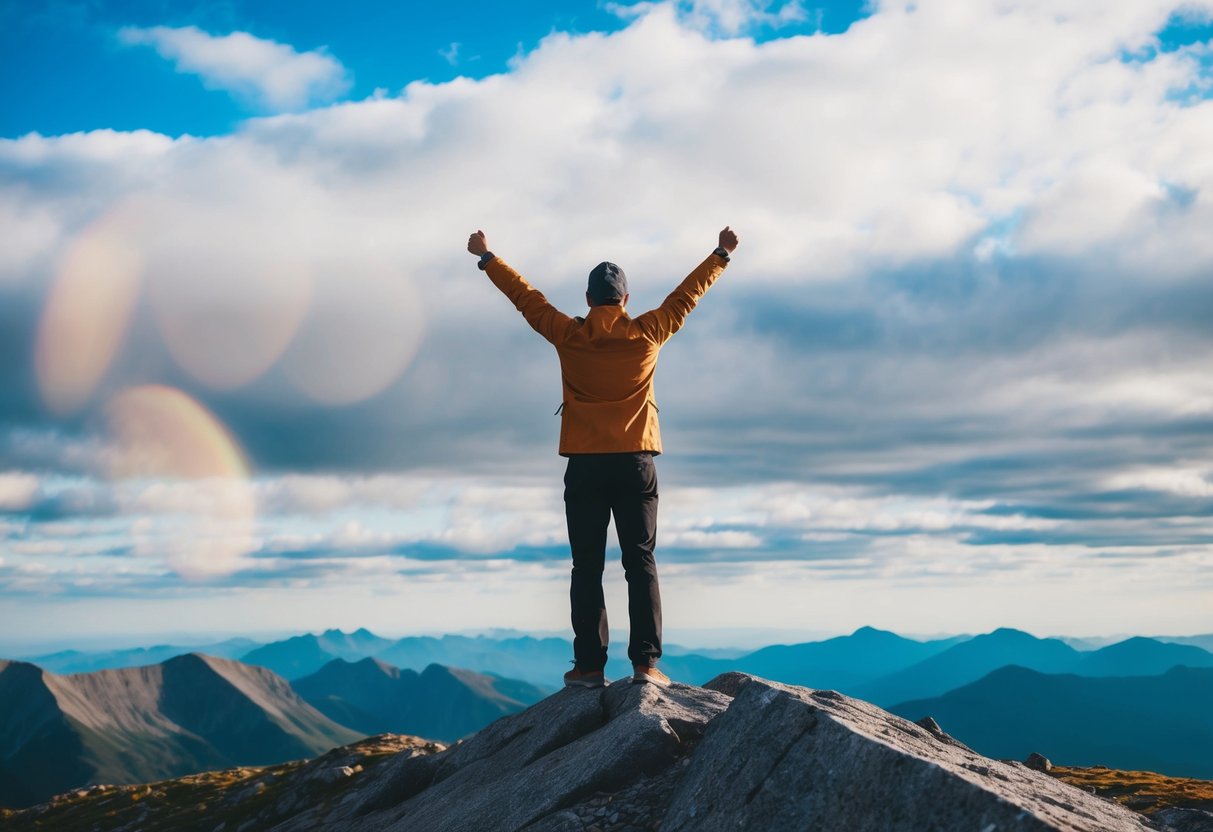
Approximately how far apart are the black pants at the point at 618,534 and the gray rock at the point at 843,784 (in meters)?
3.26

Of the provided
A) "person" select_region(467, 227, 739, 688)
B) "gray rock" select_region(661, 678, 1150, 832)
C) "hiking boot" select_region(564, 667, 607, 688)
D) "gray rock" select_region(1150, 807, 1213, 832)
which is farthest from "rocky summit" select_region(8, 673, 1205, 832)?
"person" select_region(467, 227, 739, 688)

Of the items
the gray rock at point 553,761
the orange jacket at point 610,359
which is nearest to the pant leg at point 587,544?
the orange jacket at point 610,359

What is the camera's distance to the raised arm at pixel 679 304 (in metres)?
16.2

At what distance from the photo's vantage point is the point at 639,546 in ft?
53.1

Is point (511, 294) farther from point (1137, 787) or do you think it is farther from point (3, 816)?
point (3, 816)

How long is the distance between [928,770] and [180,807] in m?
97.6

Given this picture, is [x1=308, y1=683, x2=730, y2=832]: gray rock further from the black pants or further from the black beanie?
the black beanie

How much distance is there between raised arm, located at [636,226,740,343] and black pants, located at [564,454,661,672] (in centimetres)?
232

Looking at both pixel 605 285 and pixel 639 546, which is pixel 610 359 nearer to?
pixel 605 285

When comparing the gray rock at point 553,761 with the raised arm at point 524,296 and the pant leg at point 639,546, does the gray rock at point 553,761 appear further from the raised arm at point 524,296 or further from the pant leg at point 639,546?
the raised arm at point 524,296

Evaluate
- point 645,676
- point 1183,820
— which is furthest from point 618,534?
point 1183,820

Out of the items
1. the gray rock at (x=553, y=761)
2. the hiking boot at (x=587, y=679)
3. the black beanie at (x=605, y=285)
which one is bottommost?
the gray rock at (x=553, y=761)

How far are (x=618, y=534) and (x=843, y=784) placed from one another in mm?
7193

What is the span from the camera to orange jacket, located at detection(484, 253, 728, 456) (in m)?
16.0
